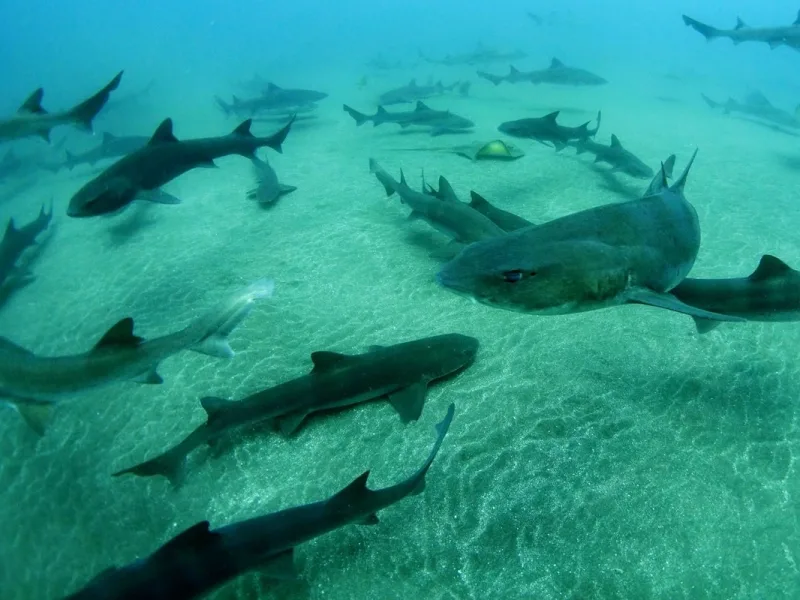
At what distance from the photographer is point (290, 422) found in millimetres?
4336

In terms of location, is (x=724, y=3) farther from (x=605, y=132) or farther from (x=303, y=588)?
(x=303, y=588)

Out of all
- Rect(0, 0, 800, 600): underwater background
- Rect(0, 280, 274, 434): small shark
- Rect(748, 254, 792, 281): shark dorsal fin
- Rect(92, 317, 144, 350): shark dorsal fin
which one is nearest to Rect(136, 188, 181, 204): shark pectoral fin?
Rect(0, 0, 800, 600): underwater background

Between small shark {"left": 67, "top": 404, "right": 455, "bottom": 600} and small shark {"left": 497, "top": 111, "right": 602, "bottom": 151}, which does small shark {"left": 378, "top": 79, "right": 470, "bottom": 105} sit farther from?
small shark {"left": 67, "top": 404, "right": 455, "bottom": 600}

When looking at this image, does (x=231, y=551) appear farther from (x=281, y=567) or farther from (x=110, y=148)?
(x=110, y=148)

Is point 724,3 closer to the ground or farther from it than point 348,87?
farther from it

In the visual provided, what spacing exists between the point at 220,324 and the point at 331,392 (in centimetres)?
126

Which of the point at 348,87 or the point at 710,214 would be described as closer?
the point at 710,214

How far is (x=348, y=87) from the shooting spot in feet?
98.5

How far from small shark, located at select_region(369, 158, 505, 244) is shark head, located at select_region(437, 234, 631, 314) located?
2.85 metres

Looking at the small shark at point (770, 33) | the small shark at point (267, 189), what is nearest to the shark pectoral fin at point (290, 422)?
the small shark at point (267, 189)

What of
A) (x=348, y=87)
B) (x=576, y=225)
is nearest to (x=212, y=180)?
(x=576, y=225)

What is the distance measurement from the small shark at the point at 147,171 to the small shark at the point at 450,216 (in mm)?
3312

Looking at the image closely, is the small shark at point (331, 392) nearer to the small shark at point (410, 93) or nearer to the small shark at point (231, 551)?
the small shark at point (231, 551)

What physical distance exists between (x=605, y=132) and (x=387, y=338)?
600 inches
